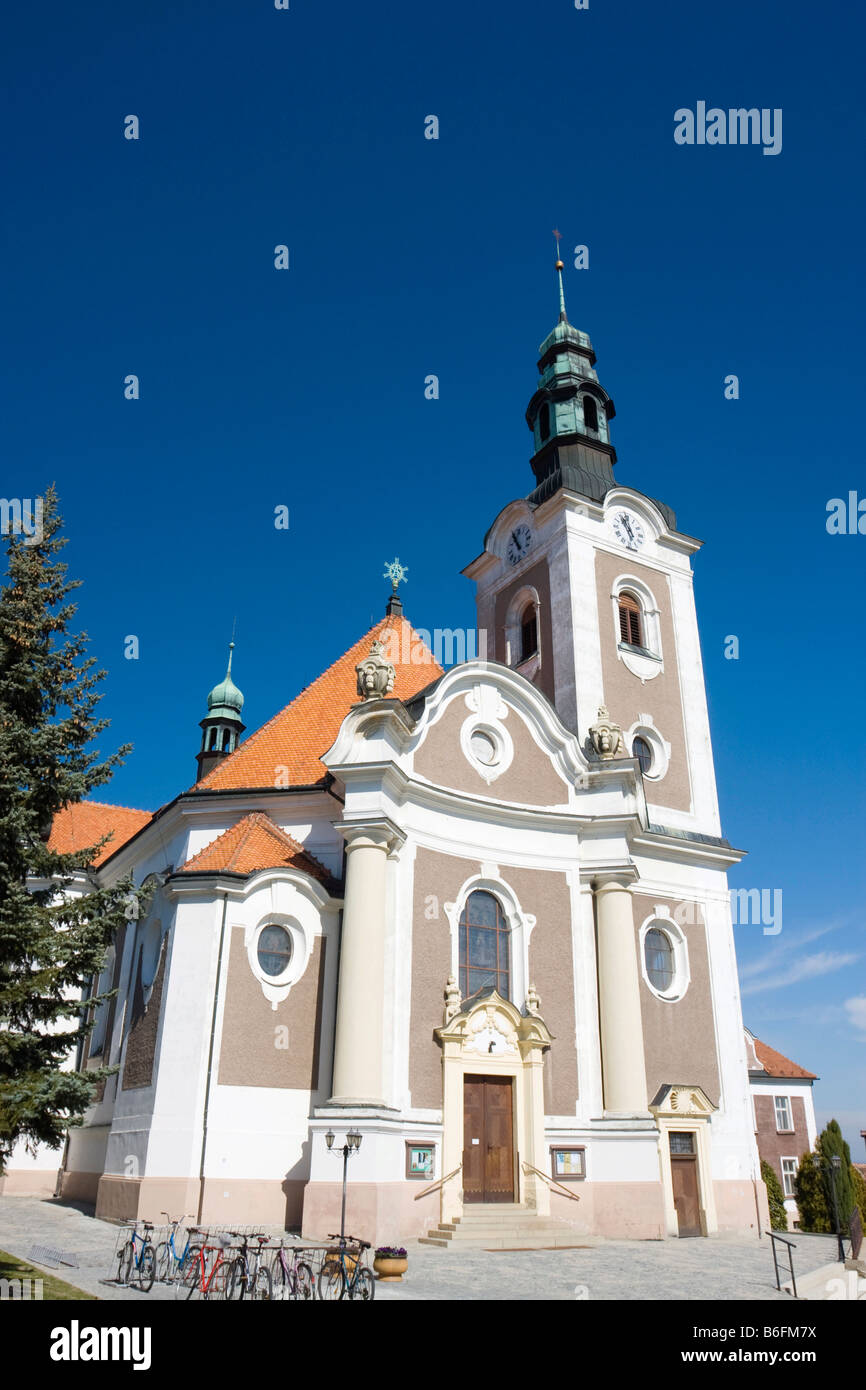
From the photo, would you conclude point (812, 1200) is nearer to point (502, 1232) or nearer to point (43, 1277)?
point (502, 1232)

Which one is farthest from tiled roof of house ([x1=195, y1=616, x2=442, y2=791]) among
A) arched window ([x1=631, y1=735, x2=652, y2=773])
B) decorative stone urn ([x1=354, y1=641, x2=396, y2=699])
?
arched window ([x1=631, y1=735, x2=652, y2=773])

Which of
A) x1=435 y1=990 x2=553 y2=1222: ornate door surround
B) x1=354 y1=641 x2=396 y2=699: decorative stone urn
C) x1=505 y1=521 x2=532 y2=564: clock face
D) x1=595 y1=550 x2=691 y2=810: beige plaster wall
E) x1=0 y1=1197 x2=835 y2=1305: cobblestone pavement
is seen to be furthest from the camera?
x1=505 y1=521 x2=532 y2=564: clock face

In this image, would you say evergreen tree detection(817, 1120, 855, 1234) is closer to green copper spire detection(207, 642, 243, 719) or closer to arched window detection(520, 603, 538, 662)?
arched window detection(520, 603, 538, 662)

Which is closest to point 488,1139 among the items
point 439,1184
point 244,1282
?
point 439,1184

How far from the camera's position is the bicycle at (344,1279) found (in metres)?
10.5

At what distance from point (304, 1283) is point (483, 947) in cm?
1072

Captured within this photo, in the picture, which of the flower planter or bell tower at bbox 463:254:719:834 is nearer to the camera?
the flower planter

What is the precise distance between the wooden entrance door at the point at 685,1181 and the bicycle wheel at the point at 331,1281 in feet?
38.3

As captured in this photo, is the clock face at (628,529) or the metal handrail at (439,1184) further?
the clock face at (628,529)

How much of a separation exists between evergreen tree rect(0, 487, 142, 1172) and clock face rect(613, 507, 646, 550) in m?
18.0

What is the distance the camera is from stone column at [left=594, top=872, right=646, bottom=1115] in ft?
67.7

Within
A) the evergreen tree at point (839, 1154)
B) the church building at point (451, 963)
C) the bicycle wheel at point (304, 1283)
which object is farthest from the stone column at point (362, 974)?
the evergreen tree at point (839, 1154)

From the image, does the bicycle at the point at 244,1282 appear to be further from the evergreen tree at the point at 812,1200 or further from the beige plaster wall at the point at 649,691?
the evergreen tree at the point at 812,1200

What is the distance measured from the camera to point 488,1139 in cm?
1916
